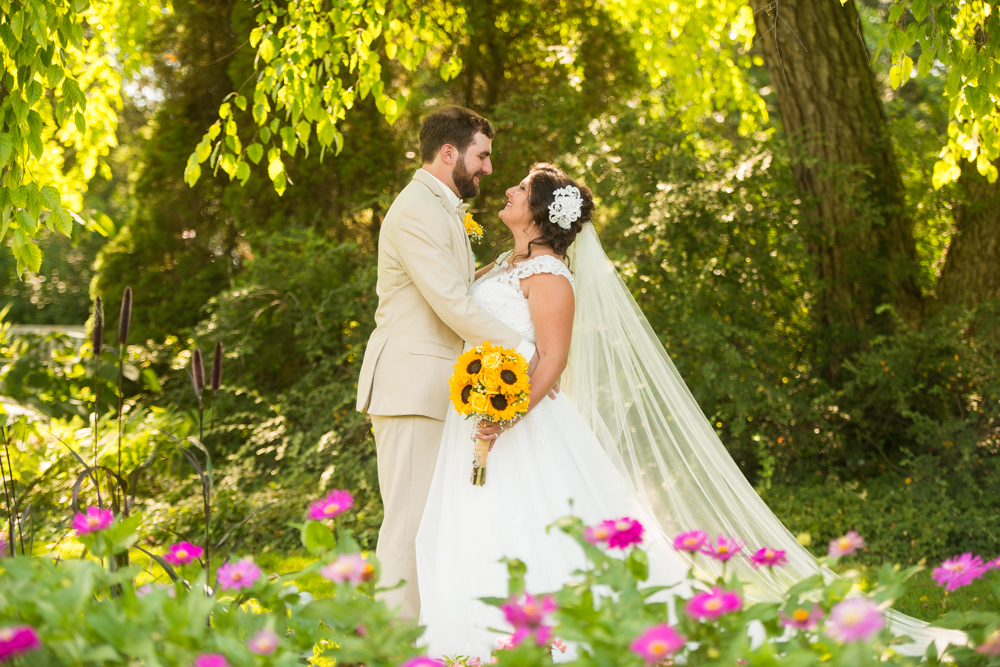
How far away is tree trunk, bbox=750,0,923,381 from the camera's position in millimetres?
5258

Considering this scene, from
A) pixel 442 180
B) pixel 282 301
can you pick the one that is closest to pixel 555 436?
pixel 442 180

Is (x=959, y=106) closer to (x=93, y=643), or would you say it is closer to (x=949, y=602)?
(x=949, y=602)

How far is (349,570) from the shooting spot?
1.21 meters

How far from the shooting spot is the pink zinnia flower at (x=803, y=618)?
4.17 feet

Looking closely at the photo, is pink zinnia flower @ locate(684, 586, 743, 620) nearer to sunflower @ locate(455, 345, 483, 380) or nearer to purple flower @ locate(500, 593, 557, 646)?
purple flower @ locate(500, 593, 557, 646)

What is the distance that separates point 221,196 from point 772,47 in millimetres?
5011

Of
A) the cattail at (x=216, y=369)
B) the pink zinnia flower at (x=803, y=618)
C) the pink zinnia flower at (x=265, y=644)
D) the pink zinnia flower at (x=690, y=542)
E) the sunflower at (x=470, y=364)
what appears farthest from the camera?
the sunflower at (x=470, y=364)

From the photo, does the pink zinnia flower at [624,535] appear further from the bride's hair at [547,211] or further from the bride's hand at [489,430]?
the bride's hair at [547,211]

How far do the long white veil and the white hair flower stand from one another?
156mm

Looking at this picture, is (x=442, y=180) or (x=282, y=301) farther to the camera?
(x=282, y=301)

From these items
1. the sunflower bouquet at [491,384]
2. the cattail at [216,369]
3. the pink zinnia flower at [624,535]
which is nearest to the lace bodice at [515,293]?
the sunflower bouquet at [491,384]

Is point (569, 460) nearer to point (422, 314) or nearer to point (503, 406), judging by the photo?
point (503, 406)

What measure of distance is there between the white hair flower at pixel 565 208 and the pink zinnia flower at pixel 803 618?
6.61ft

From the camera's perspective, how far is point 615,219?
5.30 m
